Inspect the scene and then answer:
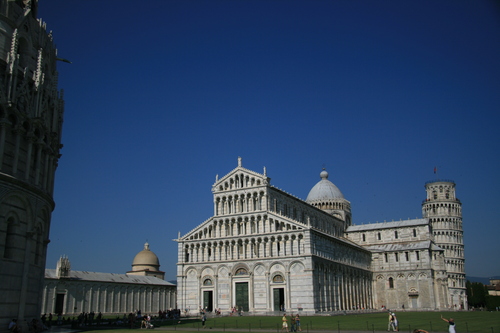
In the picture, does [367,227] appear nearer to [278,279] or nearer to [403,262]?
[403,262]

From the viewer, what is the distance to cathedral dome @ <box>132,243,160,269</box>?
101000mm

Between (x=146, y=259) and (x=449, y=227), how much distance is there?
67.5 meters

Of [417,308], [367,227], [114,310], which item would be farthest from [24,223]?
[367,227]

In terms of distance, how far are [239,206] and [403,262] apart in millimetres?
36502

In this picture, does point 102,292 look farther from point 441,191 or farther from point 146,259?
point 441,191

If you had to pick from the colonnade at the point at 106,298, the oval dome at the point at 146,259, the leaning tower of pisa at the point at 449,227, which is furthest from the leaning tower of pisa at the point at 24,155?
the leaning tower of pisa at the point at 449,227

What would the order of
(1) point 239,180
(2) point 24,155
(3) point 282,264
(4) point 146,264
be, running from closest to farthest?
(2) point 24,155 < (3) point 282,264 < (1) point 239,180 < (4) point 146,264

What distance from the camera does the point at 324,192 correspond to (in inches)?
3898

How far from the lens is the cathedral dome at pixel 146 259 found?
10100 cm

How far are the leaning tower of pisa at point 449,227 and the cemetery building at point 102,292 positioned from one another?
5932 cm

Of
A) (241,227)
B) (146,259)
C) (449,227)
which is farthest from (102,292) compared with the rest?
(449,227)

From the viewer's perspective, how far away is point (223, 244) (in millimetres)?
67938

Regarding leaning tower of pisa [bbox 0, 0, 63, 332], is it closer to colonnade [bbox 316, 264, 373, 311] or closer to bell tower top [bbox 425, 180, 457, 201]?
colonnade [bbox 316, 264, 373, 311]

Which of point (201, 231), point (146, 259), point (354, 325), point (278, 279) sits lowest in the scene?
point (354, 325)
